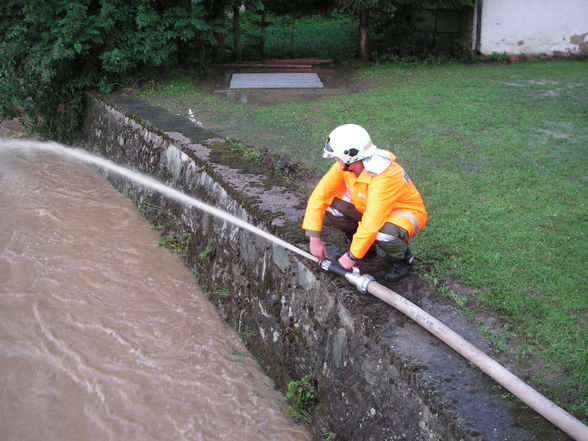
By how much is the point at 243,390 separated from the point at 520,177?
150 inches

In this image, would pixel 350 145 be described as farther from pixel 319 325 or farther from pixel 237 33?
pixel 237 33

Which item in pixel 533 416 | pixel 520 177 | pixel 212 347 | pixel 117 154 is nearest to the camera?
pixel 533 416

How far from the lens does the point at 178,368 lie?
4.71 meters

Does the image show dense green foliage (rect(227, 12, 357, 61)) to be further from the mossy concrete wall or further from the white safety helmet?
the white safety helmet

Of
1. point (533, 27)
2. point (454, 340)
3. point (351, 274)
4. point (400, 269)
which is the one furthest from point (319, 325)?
point (533, 27)

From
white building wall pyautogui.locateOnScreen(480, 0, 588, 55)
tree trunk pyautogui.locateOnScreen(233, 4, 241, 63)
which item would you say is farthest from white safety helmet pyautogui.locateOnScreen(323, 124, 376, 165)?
white building wall pyautogui.locateOnScreen(480, 0, 588, 55)

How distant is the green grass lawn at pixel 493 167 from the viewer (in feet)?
12.4

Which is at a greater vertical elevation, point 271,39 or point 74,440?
point 271,39

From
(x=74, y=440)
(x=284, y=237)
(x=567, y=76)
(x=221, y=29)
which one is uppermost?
(x=221, y=29)

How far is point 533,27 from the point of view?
13.0 m

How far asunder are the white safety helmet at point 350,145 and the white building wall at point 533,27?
10.5 meters

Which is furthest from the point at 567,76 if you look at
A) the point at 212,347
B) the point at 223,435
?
the point at 223,435

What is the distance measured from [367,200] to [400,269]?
0.60 m

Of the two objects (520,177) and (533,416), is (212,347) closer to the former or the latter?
(533,416)
